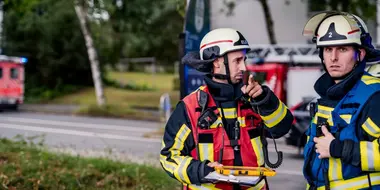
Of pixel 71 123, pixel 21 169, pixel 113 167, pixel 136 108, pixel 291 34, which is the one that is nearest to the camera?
pixel 21 169

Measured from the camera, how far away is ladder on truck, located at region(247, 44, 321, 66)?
19.2 meters

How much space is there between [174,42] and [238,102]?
26.9 meters

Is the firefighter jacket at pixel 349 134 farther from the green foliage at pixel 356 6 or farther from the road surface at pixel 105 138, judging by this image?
the green foliage at pixel 356 6

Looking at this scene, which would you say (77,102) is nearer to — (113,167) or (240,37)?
(113,167)

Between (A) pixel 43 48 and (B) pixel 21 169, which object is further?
(A) pixel 43 48

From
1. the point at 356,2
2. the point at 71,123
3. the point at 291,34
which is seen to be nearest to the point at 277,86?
the point at 356,2

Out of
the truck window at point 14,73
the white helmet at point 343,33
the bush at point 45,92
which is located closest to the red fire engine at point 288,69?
the truck window at point 14,73

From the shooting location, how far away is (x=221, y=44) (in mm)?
3553

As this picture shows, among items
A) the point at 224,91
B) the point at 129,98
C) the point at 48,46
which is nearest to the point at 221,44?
the point at 224,91

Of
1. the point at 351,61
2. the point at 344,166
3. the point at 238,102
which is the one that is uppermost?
the point at 351,61

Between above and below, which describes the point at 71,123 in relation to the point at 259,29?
below

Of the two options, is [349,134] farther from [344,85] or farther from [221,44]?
[221,44]

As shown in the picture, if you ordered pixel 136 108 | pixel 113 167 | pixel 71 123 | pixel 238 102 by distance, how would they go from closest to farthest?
pixel 238 102
pixel 113 167
pixel 71 123
pixel 136 108

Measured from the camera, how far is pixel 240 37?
3.61 m
